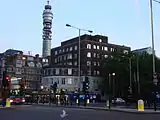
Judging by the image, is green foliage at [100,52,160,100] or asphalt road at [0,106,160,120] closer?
asphalt road at [0,106,160,120]

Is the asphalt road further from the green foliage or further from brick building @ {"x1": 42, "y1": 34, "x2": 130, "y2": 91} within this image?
brick building @ {"x1": 42, "y1": 34, "x2": 130, "y2": 91}

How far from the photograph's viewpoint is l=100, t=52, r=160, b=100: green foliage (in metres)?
84.9

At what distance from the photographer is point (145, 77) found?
8831cm

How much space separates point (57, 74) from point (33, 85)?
33.3 m

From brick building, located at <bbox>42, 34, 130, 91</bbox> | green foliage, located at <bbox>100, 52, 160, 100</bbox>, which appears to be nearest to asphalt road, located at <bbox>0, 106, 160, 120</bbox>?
green foliage, located at <bbox>100, 52, 160, 100</bbox>

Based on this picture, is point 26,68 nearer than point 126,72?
No

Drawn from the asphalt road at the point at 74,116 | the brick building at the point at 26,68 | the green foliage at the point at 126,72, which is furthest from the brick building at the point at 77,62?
the asphalt road at the point at 74,116

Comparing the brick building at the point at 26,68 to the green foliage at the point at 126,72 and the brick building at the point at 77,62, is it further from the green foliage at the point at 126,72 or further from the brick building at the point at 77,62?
the green foliage at the point at 126,72

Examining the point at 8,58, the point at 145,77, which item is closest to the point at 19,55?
the point at 8,58

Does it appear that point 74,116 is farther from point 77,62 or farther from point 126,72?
point 77,62

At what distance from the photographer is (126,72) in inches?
3654

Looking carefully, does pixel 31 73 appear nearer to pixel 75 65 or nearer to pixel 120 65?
pixel 75 65

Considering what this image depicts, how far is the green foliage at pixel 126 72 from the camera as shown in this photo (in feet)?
278

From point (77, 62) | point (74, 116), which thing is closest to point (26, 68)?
point (77, 62)
